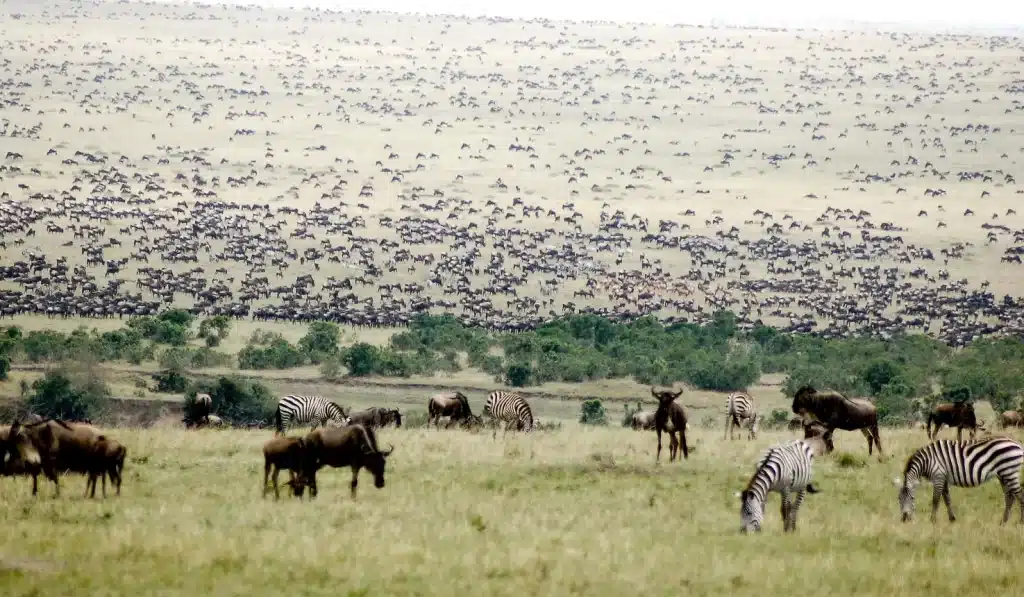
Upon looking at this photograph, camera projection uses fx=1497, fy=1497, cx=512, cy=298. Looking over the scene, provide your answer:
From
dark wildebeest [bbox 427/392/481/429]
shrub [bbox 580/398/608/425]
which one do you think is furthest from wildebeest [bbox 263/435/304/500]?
shrub [bbox 580/398/608/425]

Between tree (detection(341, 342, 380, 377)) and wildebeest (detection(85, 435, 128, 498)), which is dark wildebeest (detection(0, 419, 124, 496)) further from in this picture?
tree (detection(341, 342, 380, 377))

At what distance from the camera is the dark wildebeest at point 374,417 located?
2447 centimetres

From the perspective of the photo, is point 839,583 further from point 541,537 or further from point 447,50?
point 447,50

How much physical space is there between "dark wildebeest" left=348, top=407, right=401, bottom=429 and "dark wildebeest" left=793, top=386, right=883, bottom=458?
22.4 feet

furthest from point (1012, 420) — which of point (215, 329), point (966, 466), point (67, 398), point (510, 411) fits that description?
point (215, 329)

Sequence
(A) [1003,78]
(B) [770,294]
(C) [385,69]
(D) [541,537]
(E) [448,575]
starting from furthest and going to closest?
1. (C) [385,69]
2. (A) [1003,78]
3. (B) [770,294]
4. (D) [541,537]
5. (E) [448,575]

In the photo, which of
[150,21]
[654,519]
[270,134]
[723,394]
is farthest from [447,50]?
[654,519]

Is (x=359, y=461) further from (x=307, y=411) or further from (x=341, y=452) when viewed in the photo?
(x=307, y=411)

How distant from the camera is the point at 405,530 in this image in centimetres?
1622

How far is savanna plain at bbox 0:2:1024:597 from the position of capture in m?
14.9

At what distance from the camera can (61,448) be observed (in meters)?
17.7

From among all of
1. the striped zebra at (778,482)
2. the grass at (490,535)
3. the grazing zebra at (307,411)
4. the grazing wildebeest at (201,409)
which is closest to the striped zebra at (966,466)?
the grass at (490,535)

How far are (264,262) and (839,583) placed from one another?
194 feet

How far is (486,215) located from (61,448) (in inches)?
2686
